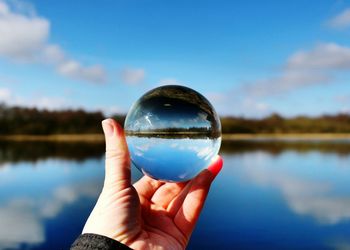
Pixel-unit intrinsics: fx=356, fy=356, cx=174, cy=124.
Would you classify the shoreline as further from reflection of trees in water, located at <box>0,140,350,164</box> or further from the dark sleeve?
the dark sleeve

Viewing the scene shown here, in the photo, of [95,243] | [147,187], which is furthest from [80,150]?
[95,243]

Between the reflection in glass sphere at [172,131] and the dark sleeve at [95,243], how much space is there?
1.72ft

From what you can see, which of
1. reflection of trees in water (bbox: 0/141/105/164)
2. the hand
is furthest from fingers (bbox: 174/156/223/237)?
reflection of trees in water (bbox: 0/141/105/164)

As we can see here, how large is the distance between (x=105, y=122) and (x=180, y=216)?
85 centimetres

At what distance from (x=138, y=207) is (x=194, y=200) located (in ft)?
1.44

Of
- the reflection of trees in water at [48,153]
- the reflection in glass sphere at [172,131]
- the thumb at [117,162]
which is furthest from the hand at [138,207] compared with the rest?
the reflection of trees in water at [48,153]

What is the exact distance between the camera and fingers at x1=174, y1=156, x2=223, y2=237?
2.49m

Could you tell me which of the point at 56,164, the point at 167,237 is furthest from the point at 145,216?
the point at 56,164

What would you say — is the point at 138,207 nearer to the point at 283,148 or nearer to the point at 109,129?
the point at 109,129

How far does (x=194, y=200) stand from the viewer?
254cm

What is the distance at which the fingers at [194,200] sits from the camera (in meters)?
2.49

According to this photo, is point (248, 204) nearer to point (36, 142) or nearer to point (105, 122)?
point (105, 122)

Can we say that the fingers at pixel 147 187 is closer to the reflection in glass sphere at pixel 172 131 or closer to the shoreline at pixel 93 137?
the reflection in glass sphere at pixel 172 131

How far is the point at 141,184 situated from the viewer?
2.79m
